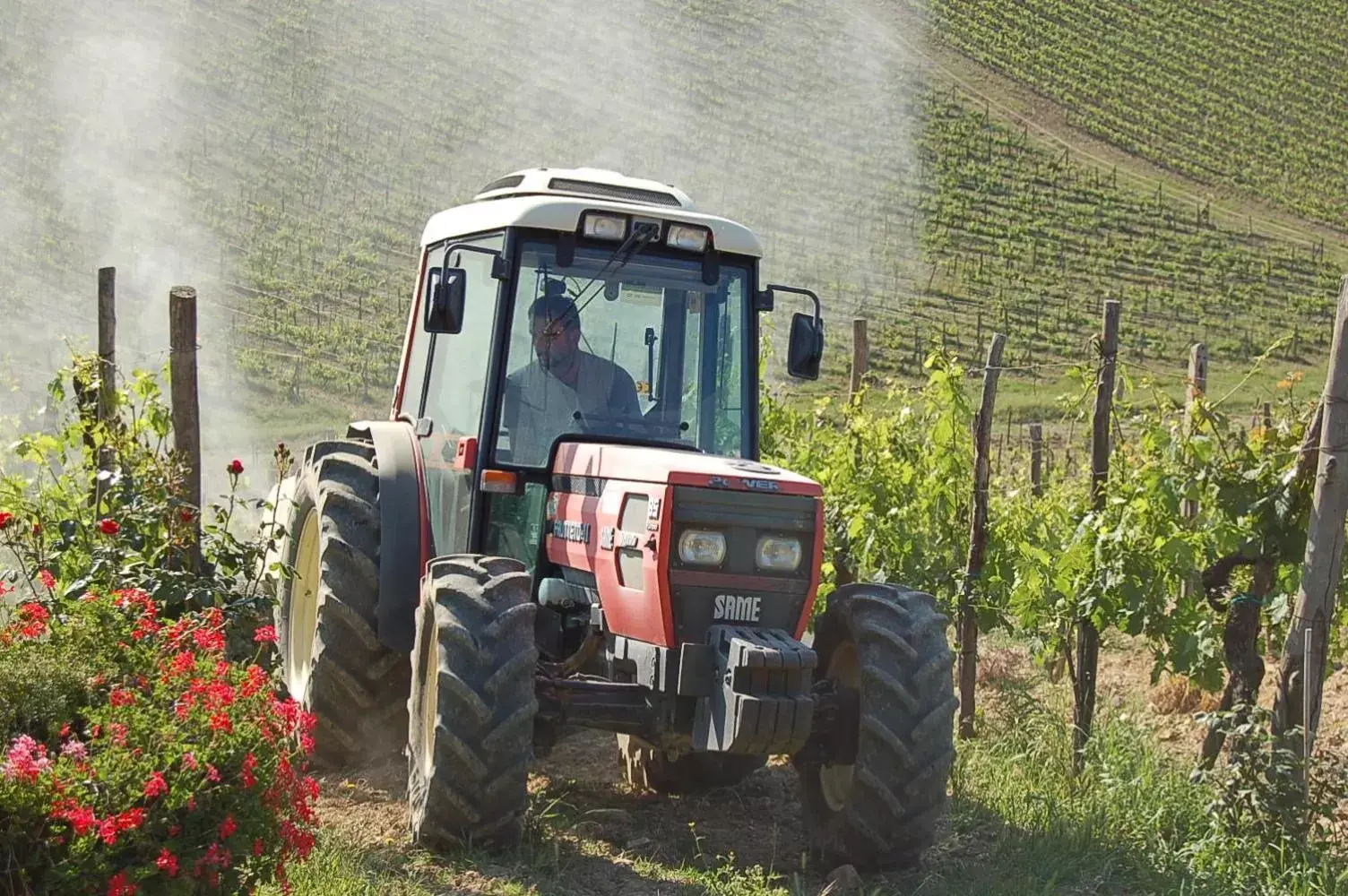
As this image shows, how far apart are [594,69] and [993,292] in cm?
1368

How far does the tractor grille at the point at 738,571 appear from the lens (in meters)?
5.91

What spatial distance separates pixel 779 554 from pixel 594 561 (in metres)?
0.76

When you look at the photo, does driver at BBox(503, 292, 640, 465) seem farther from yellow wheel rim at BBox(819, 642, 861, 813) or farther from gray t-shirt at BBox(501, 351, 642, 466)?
yellow wheel rim at BBox(819, 642, 861, 813)

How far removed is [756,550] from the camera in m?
6.03

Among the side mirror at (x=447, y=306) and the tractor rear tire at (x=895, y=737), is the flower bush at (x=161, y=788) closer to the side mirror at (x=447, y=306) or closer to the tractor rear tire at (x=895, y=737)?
the side mirror at (x=447, y=306)

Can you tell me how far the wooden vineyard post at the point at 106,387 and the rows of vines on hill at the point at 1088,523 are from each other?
416 cm

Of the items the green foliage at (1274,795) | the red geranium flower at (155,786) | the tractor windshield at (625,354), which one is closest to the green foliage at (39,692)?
the red geranium flower at (155,786)

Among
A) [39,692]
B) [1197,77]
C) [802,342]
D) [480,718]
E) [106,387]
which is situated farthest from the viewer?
[1197,77]

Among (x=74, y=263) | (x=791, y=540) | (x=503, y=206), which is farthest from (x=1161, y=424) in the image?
(x=74, y=263)

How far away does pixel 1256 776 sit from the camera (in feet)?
20.9

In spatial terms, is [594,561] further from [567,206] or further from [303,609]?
[303,609]

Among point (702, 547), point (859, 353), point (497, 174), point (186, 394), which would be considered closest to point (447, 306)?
point (702, 547)

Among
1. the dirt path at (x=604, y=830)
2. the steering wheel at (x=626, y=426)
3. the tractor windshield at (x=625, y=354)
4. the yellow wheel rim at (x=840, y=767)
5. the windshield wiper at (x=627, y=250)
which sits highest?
the windshield wiper at (x=627, y=250)

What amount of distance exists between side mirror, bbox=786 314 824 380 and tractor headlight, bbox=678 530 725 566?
122 cm
